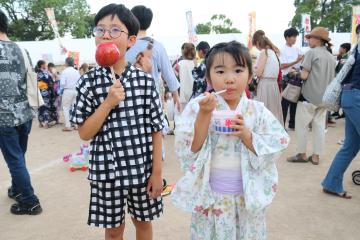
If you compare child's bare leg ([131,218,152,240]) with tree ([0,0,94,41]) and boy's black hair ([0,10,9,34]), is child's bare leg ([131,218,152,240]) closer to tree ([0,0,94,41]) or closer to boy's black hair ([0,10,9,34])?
boy's black hair ([0,10,9,34])

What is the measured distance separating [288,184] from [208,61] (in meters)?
2.72

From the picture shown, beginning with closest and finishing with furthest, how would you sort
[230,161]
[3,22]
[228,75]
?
[228,75] < [230,161] < [3,22]

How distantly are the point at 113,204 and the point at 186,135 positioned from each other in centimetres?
61

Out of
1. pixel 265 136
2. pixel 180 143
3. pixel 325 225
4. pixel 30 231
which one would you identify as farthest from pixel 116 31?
pixel 325 225

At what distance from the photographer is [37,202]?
3.53m

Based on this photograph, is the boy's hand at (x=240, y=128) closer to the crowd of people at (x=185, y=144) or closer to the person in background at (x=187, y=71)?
the crowd of people at (x=185, y=144)

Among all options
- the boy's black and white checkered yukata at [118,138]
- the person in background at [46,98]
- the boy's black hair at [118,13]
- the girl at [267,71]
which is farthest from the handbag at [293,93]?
the person in background at [46,98]

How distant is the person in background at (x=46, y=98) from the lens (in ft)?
30.0

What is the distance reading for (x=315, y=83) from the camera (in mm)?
4590

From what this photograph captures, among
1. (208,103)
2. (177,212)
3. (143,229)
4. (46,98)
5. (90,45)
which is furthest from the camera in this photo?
(90,45)

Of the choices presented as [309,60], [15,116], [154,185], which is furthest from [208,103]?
[309,60]

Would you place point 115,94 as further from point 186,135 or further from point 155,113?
point 186,135

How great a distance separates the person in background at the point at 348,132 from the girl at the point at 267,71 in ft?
5.93

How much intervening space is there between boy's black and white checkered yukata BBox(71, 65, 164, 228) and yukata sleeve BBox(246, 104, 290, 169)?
0.57m
